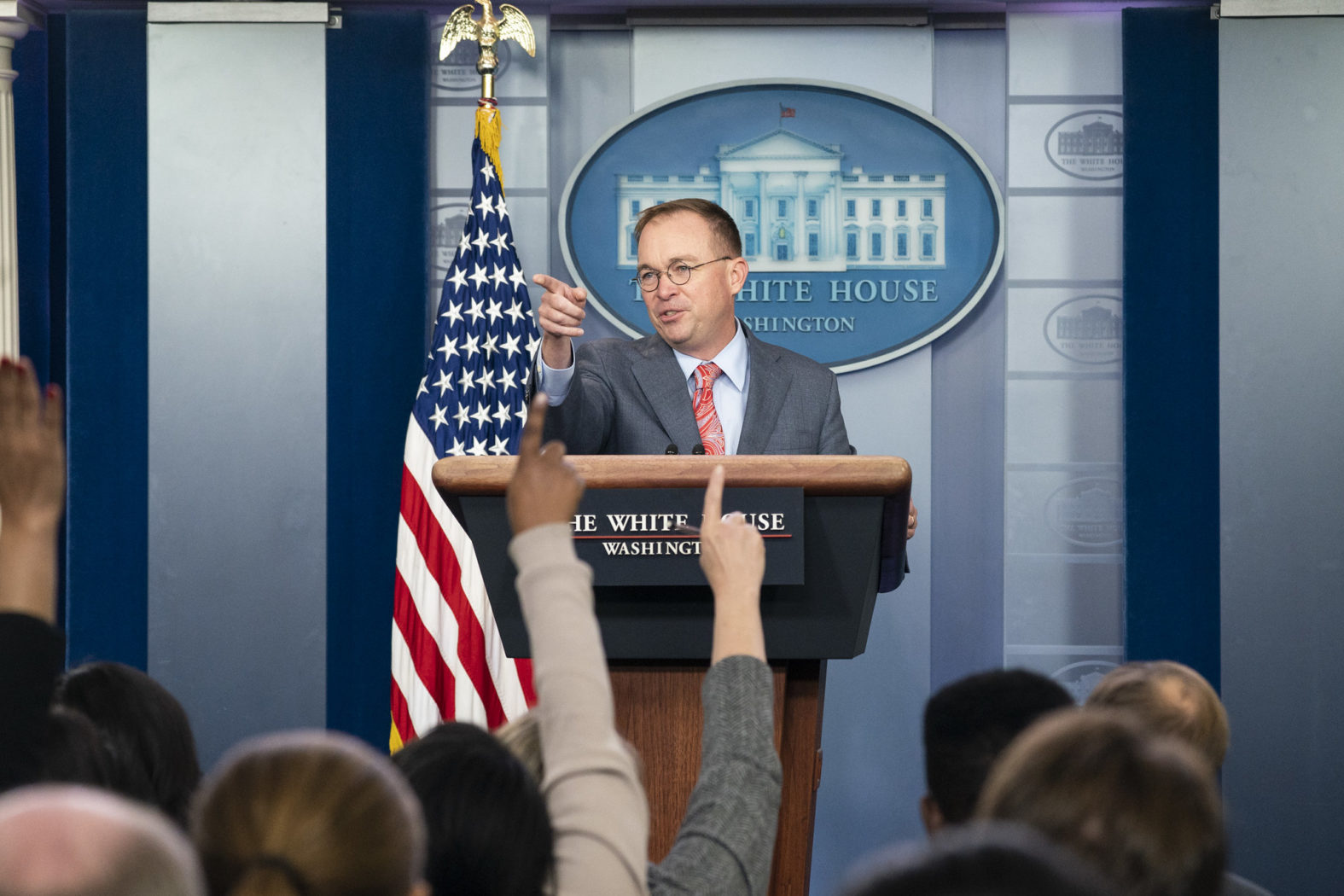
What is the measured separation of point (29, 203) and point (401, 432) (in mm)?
1435

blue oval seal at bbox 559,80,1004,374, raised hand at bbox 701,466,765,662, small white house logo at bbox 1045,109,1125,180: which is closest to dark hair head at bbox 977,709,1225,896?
raised hand at bbox 701,466,765,662

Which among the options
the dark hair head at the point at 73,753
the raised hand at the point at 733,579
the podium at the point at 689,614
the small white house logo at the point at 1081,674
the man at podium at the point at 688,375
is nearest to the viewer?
the dark hair head at the point at 73,753

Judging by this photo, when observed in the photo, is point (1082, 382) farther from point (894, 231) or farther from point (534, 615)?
point (534, 615)

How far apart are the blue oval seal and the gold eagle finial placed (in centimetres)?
44

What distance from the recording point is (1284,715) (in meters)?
4.10

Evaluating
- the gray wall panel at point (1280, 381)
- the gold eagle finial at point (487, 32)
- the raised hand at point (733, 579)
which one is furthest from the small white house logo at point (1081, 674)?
the raised hand at point (733, 579)

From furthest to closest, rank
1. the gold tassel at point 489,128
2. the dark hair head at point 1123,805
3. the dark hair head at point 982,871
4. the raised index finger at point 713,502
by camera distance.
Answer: the gold tassel at point 489,128 → the raised index finger at point 713,502 → the dark hair head at point 1123,805 → the dark hair head at point 982,871

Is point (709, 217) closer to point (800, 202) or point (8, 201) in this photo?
point (800, 202)

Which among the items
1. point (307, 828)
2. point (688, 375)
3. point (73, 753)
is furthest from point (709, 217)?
point (307, 828)

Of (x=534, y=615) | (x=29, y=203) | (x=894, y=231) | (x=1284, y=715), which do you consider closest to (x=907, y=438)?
(x=894, y=231)

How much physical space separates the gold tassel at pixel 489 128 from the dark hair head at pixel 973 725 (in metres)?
2.92

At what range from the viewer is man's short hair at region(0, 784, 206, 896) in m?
0.68

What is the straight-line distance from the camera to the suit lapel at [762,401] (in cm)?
277

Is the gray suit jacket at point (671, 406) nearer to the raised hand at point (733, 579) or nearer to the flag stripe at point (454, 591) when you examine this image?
the raised hand at point (733, 579)
